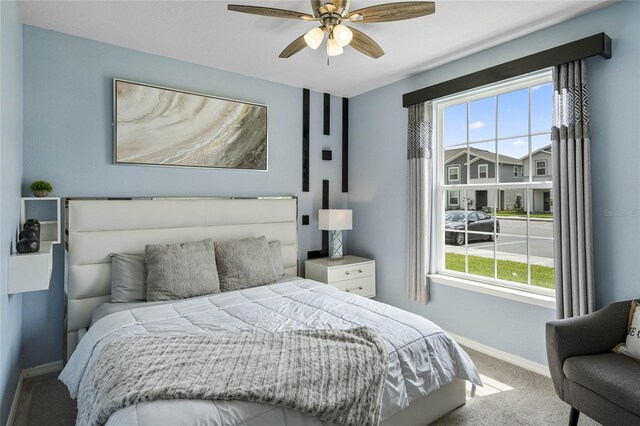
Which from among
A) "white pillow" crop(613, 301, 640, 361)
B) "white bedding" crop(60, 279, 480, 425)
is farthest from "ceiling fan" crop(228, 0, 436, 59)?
"white pillow" crop(613, 301, 640, 361)

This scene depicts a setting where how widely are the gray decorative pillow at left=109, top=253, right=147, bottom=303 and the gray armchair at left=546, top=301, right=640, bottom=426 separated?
282 centimetres

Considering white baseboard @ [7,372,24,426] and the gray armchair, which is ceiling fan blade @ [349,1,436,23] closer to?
the gray armchair

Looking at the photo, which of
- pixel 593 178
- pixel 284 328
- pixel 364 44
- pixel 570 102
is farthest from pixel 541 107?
pixel 284 328

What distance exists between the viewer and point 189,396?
1.34m

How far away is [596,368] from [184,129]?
3472 mm

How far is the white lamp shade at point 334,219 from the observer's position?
12.9 ft

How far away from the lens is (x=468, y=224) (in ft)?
11.1

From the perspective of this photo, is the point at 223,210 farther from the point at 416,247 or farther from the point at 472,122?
the point at 472,122

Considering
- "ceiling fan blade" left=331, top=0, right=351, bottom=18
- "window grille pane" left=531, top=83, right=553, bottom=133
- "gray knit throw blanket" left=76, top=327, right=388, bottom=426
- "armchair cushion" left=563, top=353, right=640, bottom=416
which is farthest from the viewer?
"window grille pane" left=531, top=83, right=553, bottom=133

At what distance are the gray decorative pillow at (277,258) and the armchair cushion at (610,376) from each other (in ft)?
7.60

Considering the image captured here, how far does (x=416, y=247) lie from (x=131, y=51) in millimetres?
3193

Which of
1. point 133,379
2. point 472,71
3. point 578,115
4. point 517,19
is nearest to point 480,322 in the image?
point 578,115

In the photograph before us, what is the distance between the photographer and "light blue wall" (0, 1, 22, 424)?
69.7 inches

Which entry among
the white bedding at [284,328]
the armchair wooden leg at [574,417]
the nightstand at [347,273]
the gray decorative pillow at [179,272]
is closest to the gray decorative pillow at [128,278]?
the gray decorative pillow at [179,272]
